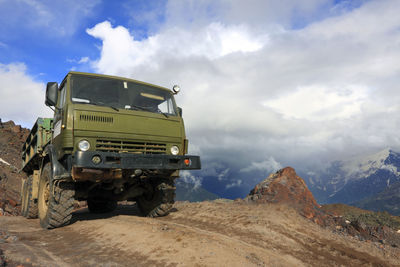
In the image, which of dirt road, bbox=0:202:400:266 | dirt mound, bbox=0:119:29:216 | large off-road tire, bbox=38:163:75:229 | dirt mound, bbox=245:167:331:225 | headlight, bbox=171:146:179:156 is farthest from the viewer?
dirt mound, bbox=0:119:29:216

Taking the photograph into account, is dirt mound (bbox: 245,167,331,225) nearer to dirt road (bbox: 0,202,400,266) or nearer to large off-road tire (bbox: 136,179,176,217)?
dirt road (bbox: 0,202,400,266)

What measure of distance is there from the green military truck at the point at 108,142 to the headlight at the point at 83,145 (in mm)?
18

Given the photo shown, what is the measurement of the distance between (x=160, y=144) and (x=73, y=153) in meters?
1.80

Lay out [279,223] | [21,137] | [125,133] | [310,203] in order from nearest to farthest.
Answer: [125,133] < [279,223] < [310,203] < [21,137]

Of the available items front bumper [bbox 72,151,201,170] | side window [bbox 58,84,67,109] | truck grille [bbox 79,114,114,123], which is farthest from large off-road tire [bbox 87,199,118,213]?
truck grille [bbox 79,114,114,123]

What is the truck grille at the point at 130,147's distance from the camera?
583cm

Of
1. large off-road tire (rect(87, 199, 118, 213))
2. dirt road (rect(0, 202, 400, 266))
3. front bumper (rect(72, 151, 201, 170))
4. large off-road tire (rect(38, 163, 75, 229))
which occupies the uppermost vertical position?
front bumper (rect(72, 151, 201, 170))

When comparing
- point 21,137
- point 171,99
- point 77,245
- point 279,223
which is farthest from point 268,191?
point 21,137

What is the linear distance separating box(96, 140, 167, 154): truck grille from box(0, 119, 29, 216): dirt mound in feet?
28.1

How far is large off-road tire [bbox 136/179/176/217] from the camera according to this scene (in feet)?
24.1

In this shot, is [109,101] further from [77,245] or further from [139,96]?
[77,245]

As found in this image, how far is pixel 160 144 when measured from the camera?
254 inches

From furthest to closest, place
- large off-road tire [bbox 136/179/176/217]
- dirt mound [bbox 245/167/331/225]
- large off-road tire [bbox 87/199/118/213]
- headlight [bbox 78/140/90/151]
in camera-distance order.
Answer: large off-road tire [bbox 87/199/118/213] → dirt mound [bbox 245/167/331/225] → large off-road tire [bbox 136/179/176/217] → headlight [bbox 78/140/90/151]

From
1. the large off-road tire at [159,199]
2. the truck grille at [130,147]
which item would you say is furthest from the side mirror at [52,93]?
the large off-road tire at [159,199]
